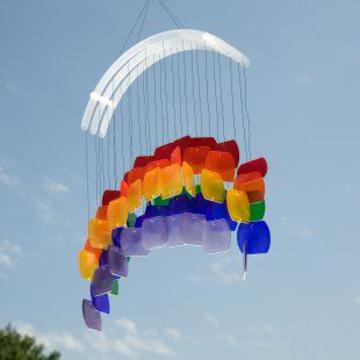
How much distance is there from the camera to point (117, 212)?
11562 mm

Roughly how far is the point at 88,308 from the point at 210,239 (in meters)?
2.63

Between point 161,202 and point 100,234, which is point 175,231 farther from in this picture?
point 100,234

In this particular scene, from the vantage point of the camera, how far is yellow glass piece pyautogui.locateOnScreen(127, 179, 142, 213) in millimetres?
11359

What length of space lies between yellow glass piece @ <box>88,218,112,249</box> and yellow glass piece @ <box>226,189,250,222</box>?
2.22 m

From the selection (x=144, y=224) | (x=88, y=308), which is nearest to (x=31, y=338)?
(x=88, y=308)

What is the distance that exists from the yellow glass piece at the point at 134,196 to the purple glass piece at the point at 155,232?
0.40 m

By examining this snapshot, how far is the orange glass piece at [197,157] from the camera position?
1091 centimetres

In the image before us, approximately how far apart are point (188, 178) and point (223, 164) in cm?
53

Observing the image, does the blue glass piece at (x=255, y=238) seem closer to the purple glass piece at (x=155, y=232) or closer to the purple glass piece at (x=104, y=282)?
the purple glass piece at (x=155, y=232)

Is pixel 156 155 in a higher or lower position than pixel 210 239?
higher

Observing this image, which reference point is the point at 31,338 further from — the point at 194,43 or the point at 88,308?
the point at 194,43

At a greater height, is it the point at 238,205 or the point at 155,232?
the point at 238,205

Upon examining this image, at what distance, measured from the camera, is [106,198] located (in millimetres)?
11984

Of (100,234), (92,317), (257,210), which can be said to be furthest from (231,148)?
(92,317)
